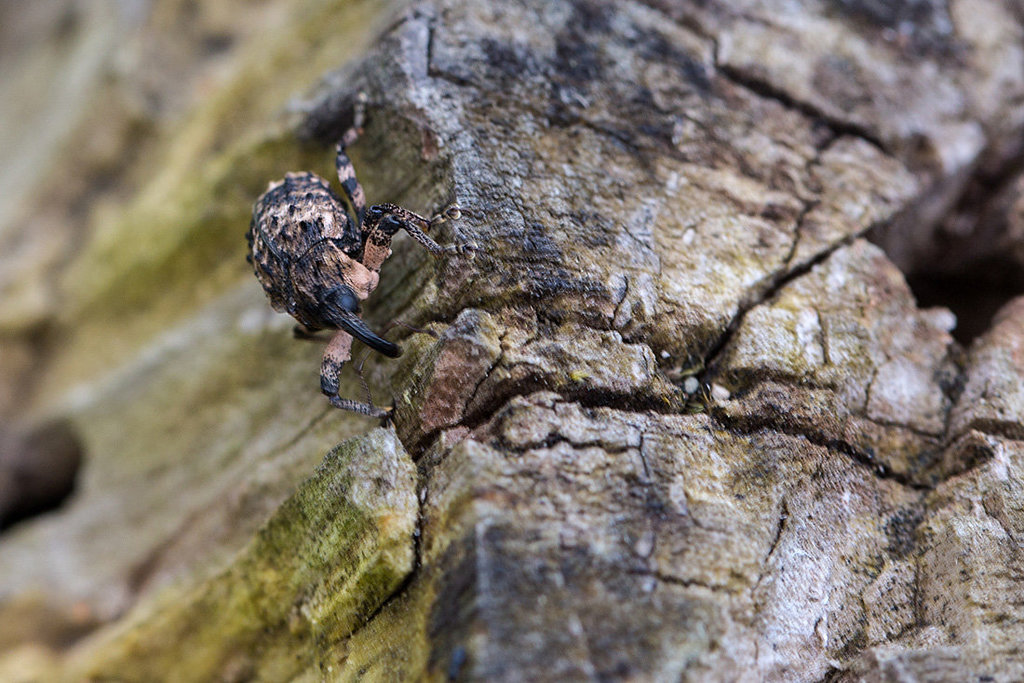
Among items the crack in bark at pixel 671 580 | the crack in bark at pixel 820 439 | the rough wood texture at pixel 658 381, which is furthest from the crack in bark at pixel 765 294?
the crack in bark at pixel 671 580

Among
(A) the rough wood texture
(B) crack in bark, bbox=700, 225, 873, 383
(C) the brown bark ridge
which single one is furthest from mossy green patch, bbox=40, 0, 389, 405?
(B) crack in bark, bbox=700, 225, 873, 383

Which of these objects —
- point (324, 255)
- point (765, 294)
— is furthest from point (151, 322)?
point (765, 294)

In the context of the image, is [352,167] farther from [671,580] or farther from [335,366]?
[671,580]

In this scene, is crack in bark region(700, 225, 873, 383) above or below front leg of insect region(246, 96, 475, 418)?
above

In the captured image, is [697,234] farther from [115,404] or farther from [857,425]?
[115,404]

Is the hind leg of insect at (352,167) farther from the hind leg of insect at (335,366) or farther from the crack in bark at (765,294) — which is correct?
the crack in bark at (765,294)

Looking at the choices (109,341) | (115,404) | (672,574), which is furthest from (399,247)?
(109,341)

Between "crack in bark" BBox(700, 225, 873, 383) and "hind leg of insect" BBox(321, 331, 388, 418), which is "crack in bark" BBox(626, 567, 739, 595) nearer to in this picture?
"crack in bark" BBox(700, 225, 873, 383)
